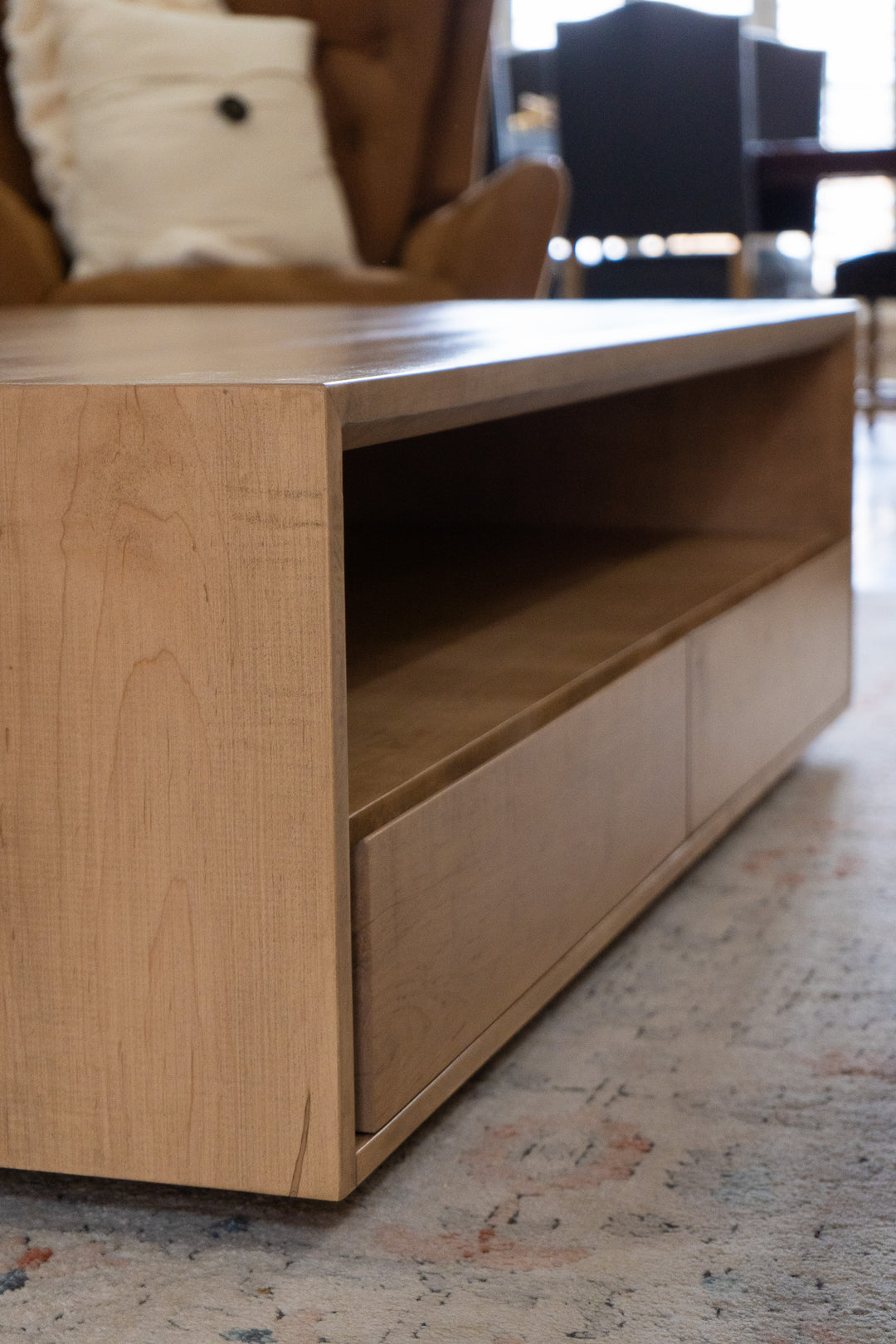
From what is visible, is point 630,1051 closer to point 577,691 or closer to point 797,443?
point 577,691

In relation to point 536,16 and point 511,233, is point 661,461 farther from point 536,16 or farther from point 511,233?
point 536,16

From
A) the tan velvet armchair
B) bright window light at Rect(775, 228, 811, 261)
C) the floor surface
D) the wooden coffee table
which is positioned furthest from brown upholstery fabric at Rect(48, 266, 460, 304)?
bright window light at Rect(775, 228, 811, 261)

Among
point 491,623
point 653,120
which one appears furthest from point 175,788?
point 653,120

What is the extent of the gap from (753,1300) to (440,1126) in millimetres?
245

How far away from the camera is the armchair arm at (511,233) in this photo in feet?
8.03

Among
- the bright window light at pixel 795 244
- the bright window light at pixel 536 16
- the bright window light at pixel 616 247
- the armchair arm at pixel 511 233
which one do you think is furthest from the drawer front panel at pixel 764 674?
the bright window light at pixel 536 16

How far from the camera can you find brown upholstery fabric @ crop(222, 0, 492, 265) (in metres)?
2.73

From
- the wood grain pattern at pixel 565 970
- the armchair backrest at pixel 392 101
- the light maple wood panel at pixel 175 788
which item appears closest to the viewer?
the light maple wood panel at pixel 175 788

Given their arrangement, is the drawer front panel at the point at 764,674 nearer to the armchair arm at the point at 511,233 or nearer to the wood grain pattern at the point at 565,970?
the wood grain pattern at the point at 565,970

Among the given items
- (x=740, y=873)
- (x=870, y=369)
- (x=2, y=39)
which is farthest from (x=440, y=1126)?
(x=870, y=369)

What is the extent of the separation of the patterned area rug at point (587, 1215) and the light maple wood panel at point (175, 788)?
0.19ft

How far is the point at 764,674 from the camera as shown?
4.91 feet

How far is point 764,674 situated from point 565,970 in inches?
20.3

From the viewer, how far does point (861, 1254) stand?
0.82 metres
